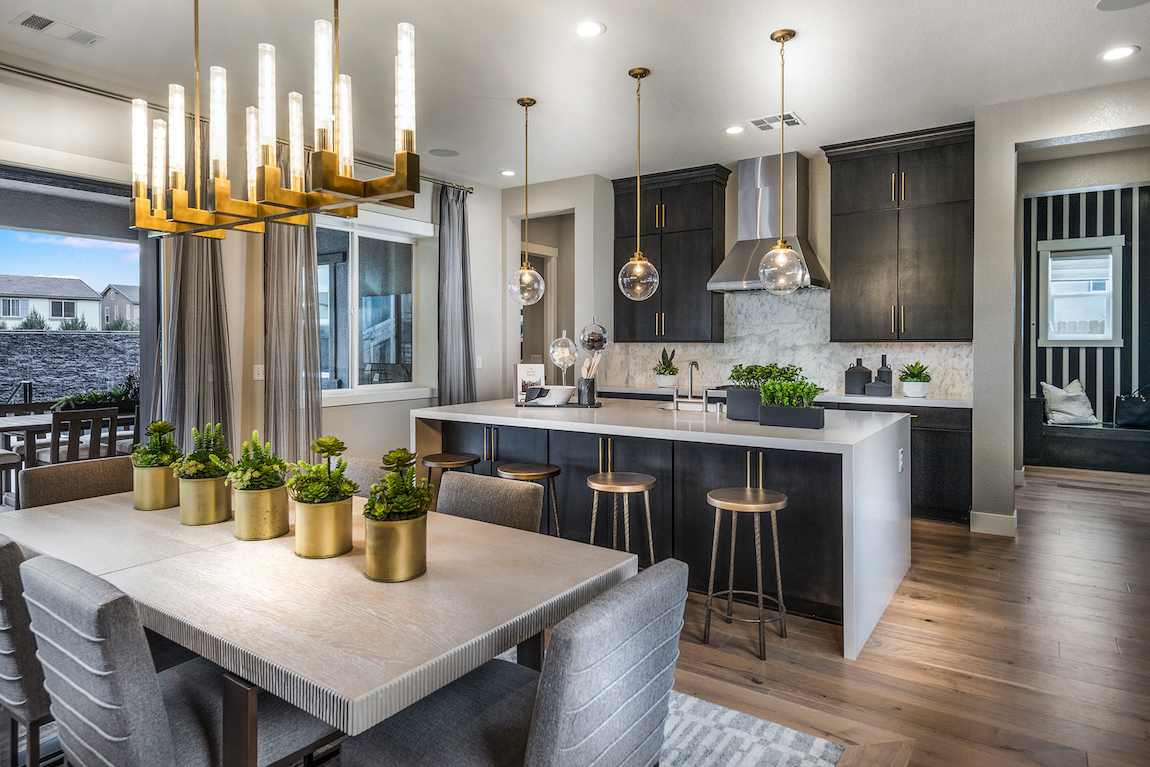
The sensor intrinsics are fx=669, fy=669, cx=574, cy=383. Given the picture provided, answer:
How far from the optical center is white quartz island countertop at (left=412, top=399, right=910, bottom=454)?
285cm

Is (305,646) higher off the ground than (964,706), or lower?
higher

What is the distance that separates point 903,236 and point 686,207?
182 cm

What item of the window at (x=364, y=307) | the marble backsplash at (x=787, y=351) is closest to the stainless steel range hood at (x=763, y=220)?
the marble backsplash at (x=787, y=351)

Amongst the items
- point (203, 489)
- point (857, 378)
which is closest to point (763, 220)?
point (857, 378)

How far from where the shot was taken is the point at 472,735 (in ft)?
4.36

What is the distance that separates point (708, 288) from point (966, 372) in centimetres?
209

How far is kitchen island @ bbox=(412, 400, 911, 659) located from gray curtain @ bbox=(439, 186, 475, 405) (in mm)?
1805

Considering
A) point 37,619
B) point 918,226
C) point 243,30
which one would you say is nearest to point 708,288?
point 918,226

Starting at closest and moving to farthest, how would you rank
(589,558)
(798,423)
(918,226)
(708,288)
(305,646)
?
(305,646)
(589,558)
(798,423)
(918,226)
(708,288)

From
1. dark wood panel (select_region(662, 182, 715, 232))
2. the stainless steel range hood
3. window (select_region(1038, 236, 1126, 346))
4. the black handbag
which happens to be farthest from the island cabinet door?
window (select_region(1038, 236, 1126, 346))

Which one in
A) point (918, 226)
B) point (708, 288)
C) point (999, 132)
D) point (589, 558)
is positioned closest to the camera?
point (589, 558)

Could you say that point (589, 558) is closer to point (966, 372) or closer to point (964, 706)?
point (964, 706)

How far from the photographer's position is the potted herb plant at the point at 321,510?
1.62 m

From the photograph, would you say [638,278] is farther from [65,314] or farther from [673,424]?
[65,314]
